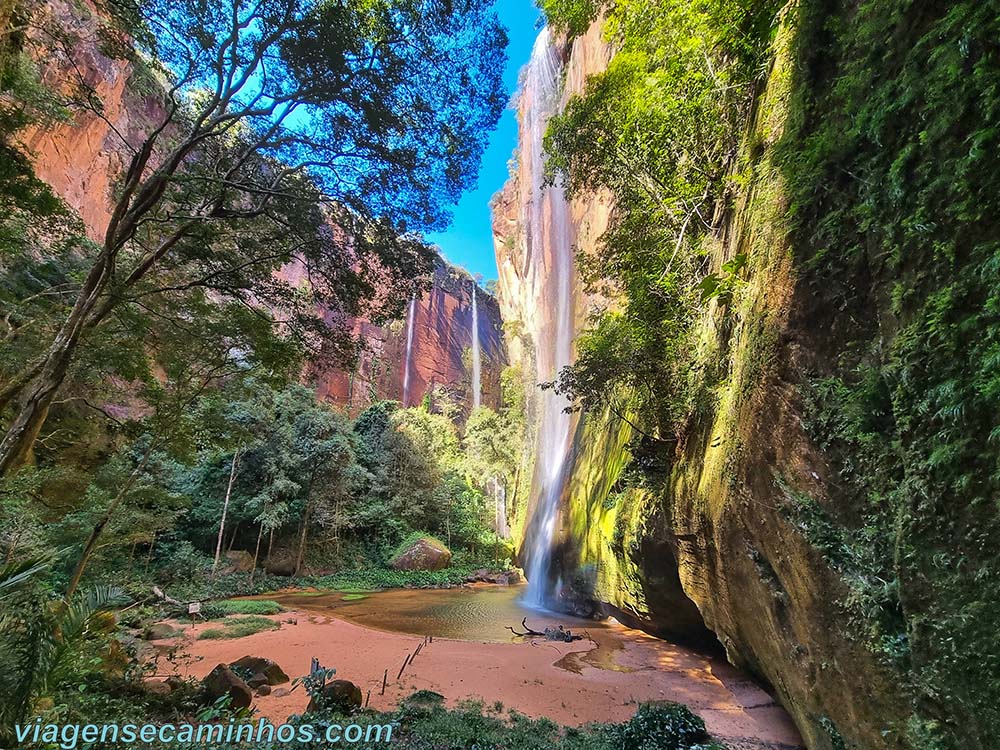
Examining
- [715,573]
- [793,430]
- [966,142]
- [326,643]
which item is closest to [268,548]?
[326,643]

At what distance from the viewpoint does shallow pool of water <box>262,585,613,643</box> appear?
35.6 feet

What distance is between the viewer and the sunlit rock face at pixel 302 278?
32.1 feet

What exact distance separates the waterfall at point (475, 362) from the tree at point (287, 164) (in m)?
34.0

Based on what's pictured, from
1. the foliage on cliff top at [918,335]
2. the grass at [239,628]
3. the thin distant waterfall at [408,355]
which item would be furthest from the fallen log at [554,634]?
the thin distant waterfall at [408,355]

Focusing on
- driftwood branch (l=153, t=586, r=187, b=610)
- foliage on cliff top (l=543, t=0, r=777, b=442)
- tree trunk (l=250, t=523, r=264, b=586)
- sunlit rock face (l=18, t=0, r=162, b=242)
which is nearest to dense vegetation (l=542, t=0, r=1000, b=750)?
foliage on cliff top (l=543, t=0, r=777, b=442)

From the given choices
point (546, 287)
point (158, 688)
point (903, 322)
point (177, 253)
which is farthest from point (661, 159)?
point (546, 287)

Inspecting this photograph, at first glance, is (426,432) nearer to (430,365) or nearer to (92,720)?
(430,365)

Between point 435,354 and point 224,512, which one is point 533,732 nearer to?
point 224,512

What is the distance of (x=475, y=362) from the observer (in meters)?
45.2

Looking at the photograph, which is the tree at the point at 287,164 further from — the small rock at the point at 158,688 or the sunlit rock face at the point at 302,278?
the small rock at the point at 158,688

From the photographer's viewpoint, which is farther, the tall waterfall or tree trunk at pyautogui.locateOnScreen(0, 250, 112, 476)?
the tall waterfall

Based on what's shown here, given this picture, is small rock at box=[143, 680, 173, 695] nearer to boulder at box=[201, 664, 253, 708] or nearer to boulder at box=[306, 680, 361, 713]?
boulder at box=[201, 664, 253, 708]

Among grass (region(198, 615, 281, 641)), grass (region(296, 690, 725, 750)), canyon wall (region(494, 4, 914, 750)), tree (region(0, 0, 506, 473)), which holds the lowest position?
grass (region(198, 615, 281, 641))

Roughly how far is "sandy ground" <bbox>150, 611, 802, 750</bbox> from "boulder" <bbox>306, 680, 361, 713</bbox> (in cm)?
49
